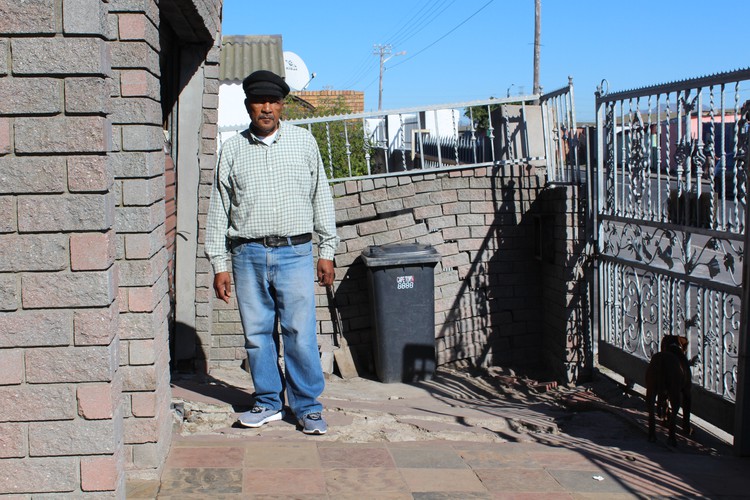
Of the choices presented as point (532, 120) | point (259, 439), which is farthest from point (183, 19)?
point (532, 120)

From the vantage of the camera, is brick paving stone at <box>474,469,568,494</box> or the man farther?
the man

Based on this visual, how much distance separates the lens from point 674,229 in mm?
5570

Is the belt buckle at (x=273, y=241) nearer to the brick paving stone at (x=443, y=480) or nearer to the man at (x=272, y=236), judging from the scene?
the man at (x=272, y=236)

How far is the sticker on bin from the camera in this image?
24.4ft

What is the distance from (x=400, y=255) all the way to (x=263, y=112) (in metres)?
3.17

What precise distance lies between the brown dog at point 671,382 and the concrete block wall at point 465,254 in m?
2.52

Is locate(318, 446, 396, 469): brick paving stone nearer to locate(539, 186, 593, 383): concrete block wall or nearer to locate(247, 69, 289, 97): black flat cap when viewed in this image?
locate(247, 69, 289, 97): black flat cap

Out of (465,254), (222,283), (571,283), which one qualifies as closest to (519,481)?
(222,283)

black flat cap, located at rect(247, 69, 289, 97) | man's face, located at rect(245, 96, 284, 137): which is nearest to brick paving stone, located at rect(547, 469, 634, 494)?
man's face, located at rect(245, 96, 284, 137)

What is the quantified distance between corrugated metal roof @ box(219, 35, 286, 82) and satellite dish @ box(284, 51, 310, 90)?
1.36 meters

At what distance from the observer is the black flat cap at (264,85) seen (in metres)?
4.39

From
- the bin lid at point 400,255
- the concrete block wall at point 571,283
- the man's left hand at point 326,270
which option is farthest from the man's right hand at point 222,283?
the concrete block wall at point 571,283

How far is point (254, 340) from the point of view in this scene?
15.0 feet

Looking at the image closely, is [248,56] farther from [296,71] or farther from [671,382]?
[671,382]
